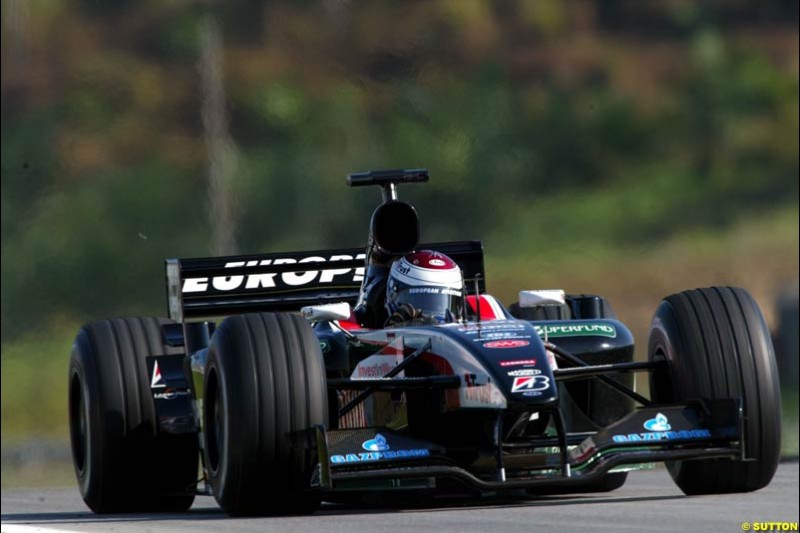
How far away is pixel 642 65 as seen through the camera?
67.5ft

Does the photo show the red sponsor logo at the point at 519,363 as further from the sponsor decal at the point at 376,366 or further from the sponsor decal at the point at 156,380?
the sponsor decal at the point at 156,380

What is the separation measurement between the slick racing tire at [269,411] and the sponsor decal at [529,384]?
3.25 ft

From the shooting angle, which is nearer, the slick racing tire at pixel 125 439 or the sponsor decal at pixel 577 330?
the sponsor decal at pixel 577 330

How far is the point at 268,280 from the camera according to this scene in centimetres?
1241

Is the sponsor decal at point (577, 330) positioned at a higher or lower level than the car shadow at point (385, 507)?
higher

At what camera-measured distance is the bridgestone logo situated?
12.2m

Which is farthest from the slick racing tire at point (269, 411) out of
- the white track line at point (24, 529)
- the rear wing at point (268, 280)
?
the rear wing at point (268, 280)

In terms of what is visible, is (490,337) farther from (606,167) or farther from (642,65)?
(642,65)

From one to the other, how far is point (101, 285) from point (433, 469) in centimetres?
945

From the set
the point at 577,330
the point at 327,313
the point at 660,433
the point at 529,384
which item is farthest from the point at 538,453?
the point at 327,313

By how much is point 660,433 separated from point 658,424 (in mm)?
57

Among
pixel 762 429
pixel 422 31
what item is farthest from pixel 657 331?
pixel 422 31

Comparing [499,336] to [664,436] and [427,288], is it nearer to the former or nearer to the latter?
[664,436]

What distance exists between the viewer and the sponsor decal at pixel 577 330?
1023 centimetres
